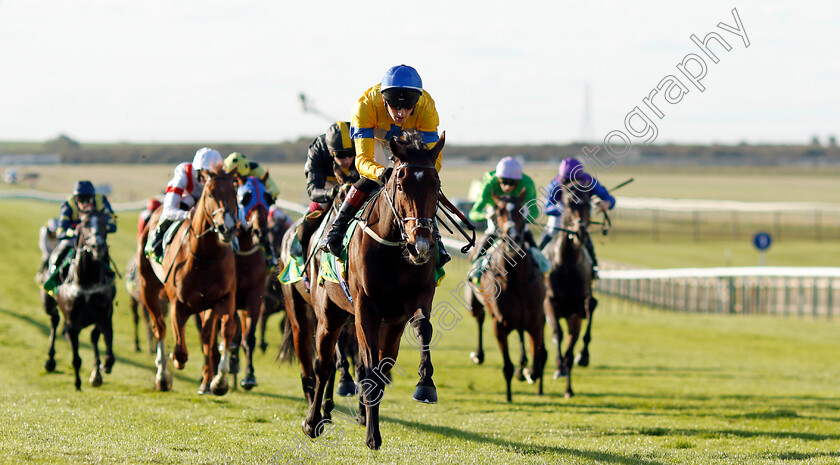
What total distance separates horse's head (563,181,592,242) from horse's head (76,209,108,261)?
5.82 m

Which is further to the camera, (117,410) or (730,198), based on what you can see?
(730,198)

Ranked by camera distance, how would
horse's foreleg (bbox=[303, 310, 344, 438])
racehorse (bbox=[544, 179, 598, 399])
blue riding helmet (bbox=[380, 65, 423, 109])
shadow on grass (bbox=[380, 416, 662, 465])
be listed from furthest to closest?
racehorse (bbox=[544, 179, 598, 399]), horse's foreleg (bbox=[303, 310, 344, 438]), shadow on grass (bbox=[380, 416, 662, 465]), blue riding helmet (bbox=[380, 65, 423, 109])

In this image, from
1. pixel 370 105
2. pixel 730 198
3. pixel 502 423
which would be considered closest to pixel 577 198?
pixel 502 423

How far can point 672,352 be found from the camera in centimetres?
1962

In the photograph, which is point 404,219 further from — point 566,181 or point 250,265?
point 566,181

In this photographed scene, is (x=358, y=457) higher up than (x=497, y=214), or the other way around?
(x=497, y=214)

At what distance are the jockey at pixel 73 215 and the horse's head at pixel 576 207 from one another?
18.8 ft

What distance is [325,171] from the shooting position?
344 inches

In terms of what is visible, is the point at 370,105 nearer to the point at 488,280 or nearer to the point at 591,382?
the point at 488,280

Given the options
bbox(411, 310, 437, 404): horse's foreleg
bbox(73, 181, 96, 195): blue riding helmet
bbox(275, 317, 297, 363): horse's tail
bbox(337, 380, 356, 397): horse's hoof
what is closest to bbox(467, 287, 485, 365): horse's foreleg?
bbox(275, 317, 297, 363): horse's tail

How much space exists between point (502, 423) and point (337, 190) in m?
3.17

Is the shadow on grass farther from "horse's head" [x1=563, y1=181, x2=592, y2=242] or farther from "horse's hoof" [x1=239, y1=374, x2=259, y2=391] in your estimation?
"horse's head" [x1=563, y1=181, x2=592, y2=242]

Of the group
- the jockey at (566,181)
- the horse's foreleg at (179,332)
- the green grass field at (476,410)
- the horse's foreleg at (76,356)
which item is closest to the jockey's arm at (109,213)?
the horse's foreleg at (76,356)

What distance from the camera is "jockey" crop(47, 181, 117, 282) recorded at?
464 inches
